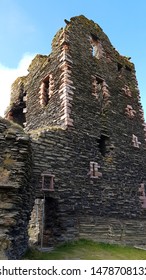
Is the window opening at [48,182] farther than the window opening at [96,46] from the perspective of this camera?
No

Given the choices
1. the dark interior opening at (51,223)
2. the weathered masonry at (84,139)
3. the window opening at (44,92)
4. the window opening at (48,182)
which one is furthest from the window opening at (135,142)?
the dark interior opening at (51,223)

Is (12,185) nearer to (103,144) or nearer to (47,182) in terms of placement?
(47,182)

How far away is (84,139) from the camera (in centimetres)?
1255

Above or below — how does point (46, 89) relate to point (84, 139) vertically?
above

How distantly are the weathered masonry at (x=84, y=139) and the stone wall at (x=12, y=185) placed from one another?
2390 mm

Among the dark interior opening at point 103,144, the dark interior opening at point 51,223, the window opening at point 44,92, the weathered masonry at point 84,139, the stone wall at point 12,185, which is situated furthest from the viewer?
the window opening at point 44,92

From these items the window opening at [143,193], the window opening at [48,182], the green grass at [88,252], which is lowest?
the green grass at [88,252]

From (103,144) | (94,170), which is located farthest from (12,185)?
(103,144)

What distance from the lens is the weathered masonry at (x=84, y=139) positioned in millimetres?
10930

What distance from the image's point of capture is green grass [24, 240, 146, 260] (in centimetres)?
834

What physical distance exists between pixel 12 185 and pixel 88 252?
4549mm

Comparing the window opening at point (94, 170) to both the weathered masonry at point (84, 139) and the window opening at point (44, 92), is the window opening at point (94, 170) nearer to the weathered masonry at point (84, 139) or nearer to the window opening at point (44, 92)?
the weathered masonry at point (84, 139)

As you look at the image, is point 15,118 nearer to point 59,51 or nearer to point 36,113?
point 36,113

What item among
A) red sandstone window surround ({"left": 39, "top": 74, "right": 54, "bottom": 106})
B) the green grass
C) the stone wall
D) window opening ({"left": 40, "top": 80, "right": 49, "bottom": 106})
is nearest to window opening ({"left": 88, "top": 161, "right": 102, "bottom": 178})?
the green grass
